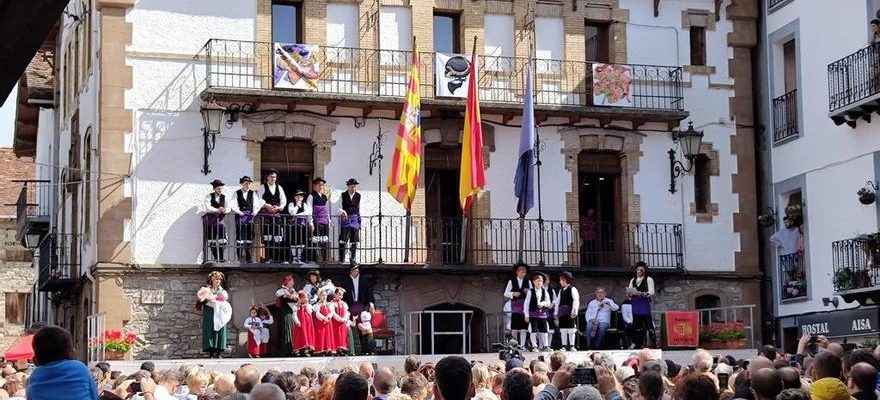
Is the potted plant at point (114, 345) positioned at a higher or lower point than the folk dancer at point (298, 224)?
lower

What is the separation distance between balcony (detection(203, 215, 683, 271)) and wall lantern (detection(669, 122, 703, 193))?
103cm

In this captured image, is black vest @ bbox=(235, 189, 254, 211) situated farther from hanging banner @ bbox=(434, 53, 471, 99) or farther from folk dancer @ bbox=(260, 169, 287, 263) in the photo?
hanging banner @ bbox=(434, 53, 471, 99)

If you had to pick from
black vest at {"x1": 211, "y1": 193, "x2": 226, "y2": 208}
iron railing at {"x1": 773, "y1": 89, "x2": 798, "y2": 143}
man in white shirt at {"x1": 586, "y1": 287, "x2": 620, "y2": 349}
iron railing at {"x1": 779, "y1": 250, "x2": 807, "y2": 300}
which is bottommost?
man in white shirt at {"x1": 586, "y1": 287, "x2": 620, "y2": 349}

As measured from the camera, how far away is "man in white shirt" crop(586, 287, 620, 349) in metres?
22.8

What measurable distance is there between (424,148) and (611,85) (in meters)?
3.51

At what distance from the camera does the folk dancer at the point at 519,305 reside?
2219cm

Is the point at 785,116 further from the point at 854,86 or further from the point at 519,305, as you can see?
the point at 519,305

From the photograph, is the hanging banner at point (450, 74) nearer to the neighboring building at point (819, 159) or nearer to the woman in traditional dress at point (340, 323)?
the woman in traditional dress at point (340, 323)

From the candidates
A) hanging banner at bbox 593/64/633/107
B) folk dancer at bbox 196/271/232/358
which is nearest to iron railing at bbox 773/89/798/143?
hanging banner at bbox 593/64/633/107

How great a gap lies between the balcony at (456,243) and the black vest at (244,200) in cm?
30

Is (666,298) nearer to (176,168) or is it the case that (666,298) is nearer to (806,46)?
(806,46)

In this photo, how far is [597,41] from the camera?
25.7m

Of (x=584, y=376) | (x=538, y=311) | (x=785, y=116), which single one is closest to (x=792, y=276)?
(x=785, y=116)

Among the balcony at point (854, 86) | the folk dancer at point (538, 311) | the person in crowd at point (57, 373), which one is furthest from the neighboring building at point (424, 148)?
the person in crowd at point (57, 373)
